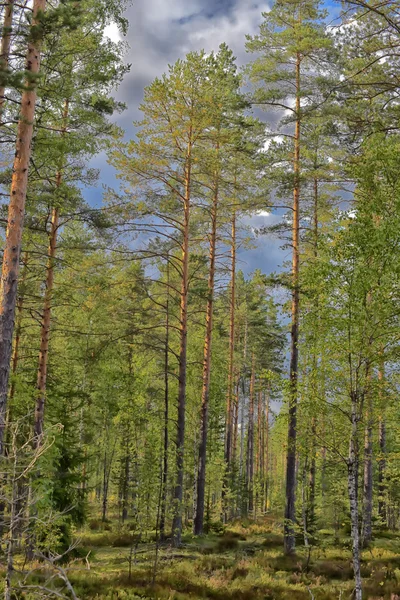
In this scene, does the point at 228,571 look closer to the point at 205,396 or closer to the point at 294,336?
the point at 205,396

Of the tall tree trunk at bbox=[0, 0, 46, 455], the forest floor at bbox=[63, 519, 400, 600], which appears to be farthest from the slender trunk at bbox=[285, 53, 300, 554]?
the tall tree trunk at bbox=[0, 0, 46, 455]

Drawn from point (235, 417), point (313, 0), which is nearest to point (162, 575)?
point (235, 417)

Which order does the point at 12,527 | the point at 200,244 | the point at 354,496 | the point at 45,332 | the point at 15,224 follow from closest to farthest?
the point at 12,527 → the point at 15,224 → the point at 354,496 → the point at 45,332 → the point at 200,244

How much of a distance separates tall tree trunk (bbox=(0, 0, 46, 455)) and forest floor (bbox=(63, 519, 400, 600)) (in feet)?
11.4

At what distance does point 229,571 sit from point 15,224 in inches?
446

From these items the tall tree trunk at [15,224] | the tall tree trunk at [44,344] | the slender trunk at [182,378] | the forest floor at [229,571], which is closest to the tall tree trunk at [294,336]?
the forest floor at [229,571]

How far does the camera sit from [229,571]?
12.8 m

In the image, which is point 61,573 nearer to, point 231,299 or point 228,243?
point 228,243

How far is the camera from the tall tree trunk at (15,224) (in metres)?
7.18

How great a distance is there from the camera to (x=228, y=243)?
20.1 metres

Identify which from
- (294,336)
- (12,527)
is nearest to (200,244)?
(294,336)

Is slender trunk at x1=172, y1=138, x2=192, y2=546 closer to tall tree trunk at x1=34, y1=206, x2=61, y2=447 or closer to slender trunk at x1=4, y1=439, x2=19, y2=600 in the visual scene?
tall tree trunk at x1=34, y1=206, x2=61, y2=447

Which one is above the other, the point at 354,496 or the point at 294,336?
the point at 294,336

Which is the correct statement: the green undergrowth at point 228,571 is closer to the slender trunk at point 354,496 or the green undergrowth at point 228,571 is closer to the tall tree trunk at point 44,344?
the slender trunk at point 354,496
